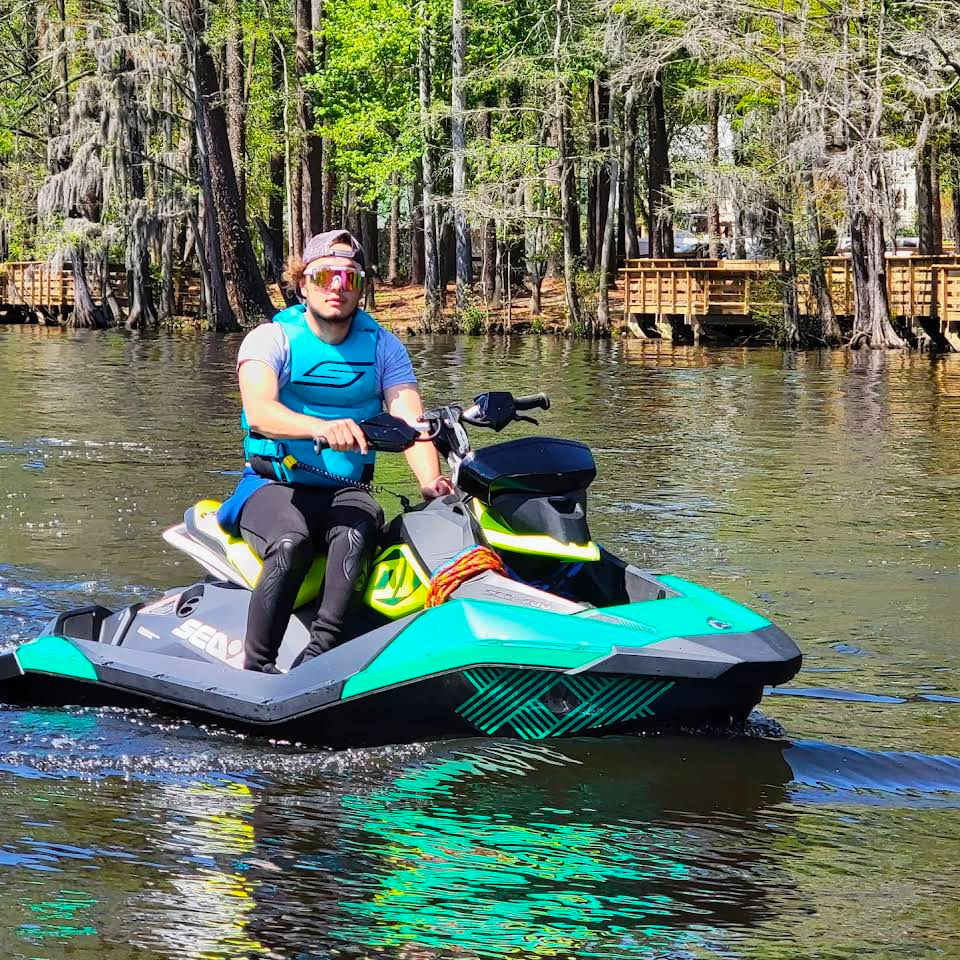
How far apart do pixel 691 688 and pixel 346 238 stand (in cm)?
211

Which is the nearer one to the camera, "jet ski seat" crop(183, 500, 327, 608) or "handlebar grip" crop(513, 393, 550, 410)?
"handlebar grip" crop(513, 393, 550, 410)

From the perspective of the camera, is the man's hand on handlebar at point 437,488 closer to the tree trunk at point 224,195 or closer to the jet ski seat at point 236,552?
the jet ski seat at point 236,552

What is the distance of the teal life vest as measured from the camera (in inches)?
253

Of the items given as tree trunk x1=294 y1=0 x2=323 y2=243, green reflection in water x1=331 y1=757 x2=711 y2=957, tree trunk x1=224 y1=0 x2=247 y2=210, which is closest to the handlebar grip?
green reflection in water x1=331 y1=757 x2=711 y2=957

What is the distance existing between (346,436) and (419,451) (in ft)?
2.74

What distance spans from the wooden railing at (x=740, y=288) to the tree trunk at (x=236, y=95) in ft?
36.2

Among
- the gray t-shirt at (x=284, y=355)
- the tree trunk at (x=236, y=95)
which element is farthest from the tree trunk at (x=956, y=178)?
the gray t-shirt at (x=284, y=355)

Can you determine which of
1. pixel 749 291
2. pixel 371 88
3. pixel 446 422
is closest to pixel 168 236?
pixel 371 88

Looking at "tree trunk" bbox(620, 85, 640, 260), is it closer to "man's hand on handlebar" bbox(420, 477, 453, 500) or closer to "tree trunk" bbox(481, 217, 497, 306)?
"tree trunk" bbox(481, 217, 497, 306)

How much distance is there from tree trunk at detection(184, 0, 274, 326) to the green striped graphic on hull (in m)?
35.9

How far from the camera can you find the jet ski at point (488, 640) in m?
5.84

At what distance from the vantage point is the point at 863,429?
730 inches

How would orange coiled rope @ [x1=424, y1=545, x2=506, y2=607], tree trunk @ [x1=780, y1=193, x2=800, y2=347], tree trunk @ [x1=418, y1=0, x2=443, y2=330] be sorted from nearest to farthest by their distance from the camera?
orange coiled rope @ [x1=424, y1=545, x2=506, y2=607] → tree trunk @ [x1=780, y1=193, x2=800, y2=347] → tree trunk @ [x1=418, y1=0, x2=443, y2=330]

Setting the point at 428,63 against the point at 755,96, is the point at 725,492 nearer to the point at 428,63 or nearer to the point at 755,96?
the point at 755,96
